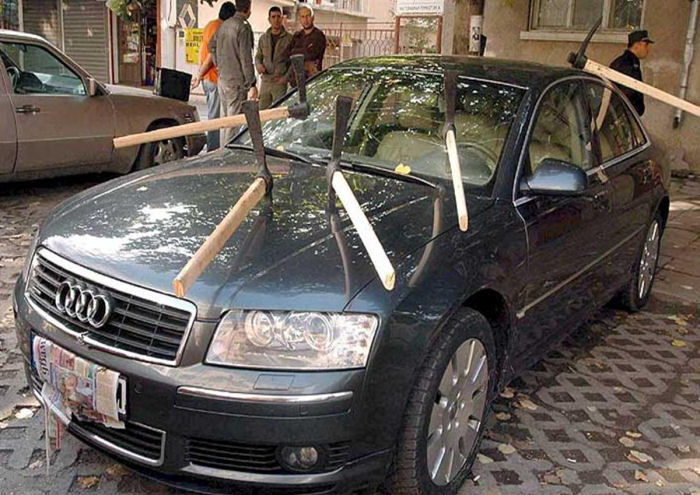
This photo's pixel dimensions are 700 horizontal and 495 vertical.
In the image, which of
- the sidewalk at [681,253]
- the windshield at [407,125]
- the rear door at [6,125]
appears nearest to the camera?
the windshield at [407,125]

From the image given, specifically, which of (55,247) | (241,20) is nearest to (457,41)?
(241,20)

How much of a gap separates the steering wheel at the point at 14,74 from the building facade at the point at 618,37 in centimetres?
673

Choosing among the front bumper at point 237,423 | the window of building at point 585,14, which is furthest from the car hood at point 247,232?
the window of building at point 585,14

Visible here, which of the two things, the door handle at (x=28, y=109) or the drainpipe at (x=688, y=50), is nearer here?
the door handle at (x=28, y=109)

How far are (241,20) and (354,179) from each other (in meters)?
6.13

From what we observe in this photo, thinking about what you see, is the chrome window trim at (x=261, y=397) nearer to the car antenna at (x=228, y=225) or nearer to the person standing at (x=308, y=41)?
the car antenna at (x=228, y=225)

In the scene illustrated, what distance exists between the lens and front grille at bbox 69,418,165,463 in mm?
2410

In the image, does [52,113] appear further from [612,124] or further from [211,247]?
[211,247]

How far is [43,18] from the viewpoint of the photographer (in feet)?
62.3

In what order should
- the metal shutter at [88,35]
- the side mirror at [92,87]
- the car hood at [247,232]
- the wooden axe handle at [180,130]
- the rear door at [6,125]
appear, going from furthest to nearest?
1. the metal shutter at [88,35]
2. the side mirror at [92,87]
3. the rear door at [6,125]
4. the wooden axe handle at [180,130]
5. the car hood at [247,232]

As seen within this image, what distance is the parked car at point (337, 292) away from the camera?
2316 mm

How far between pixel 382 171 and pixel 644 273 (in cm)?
256

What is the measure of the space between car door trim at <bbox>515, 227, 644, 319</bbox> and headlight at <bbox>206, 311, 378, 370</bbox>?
1.07 meters

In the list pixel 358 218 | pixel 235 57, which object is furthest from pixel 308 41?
pixel 358 218
